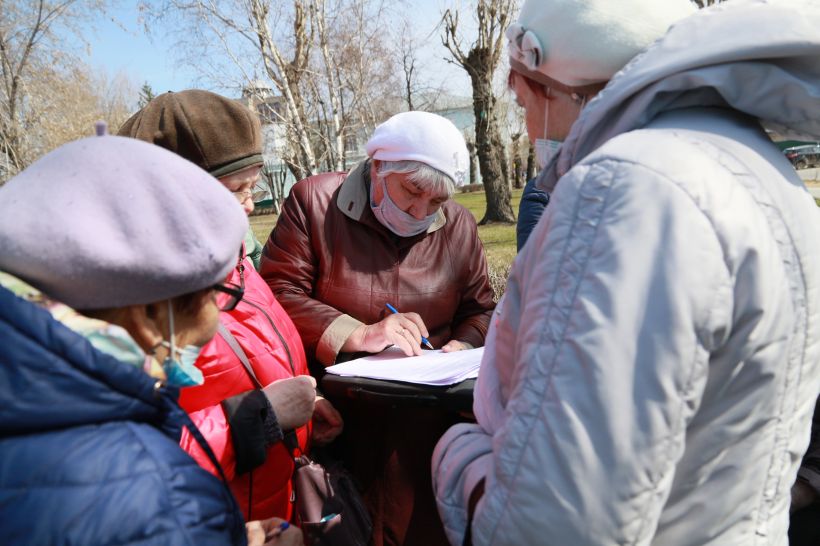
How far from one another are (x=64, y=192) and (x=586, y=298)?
32.8 inches

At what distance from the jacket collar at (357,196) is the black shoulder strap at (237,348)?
861 mm

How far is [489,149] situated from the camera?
592 inches

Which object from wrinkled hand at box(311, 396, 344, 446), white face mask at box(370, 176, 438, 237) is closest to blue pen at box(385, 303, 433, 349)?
white face mask at box(370, 176, 438, 237)

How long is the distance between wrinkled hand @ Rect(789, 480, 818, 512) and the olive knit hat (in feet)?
6.72

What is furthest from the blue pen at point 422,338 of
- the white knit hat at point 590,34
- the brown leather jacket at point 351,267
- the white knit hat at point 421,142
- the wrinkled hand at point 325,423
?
the white knit hat at point 590,34

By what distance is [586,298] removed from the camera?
0.85 meters

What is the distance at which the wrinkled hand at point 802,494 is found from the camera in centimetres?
163

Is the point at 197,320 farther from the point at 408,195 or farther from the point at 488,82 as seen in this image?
the point at 488,82

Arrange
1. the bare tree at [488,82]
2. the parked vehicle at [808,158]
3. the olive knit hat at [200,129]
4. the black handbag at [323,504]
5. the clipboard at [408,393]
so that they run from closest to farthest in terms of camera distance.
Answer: the clipboard at [408,393]
the black handbag at [323,504]
the olive knit hat at [200,129]
the bare tree at [488,82]
the parked vehicle at [808,158]

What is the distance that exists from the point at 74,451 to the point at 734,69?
1216mm

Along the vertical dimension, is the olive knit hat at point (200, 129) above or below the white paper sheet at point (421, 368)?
above

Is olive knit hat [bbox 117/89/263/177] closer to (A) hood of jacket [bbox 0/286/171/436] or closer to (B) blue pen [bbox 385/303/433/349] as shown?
(B) blue pen [bbox 385/303/433/349]

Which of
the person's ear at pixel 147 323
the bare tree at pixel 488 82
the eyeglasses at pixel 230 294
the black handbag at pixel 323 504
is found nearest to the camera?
the person's ear at pixel 147 323

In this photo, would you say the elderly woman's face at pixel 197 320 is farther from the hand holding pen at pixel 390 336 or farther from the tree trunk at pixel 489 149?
the tree trunk at pixel 489 149
